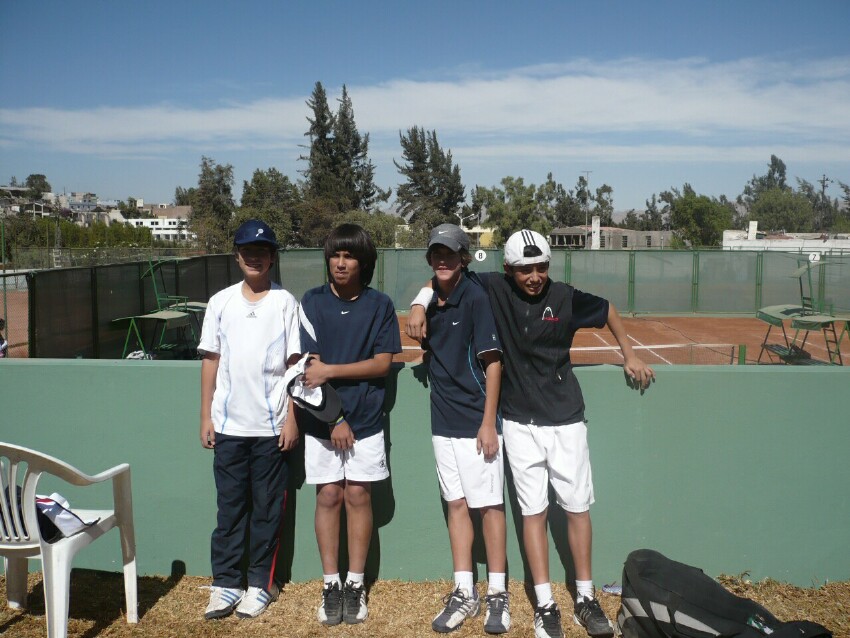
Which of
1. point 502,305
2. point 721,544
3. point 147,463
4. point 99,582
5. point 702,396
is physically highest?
point 502,305

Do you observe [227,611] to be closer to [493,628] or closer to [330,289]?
[493,628]

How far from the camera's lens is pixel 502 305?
10.9 feet

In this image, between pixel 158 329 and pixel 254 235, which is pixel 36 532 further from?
pixel 158 329

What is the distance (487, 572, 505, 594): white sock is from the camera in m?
3.31

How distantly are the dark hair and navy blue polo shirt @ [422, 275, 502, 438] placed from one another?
0.37 m

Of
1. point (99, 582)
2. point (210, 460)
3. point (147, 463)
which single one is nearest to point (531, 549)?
point (210, 460)

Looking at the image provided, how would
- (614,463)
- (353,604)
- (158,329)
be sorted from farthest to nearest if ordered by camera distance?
(158,329)
(614,463)
(353,604)

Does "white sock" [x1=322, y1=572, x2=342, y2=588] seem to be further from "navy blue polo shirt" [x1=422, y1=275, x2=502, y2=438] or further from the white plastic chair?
the white plastic chair

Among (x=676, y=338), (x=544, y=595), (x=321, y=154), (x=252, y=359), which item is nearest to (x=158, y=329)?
(x=252, y=359)

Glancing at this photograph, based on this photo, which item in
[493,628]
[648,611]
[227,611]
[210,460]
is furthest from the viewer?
[210,460]

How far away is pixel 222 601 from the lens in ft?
11.3

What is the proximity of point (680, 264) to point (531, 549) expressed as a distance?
20.5m

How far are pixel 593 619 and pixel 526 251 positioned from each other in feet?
5.21

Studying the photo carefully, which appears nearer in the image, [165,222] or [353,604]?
[353,604]
